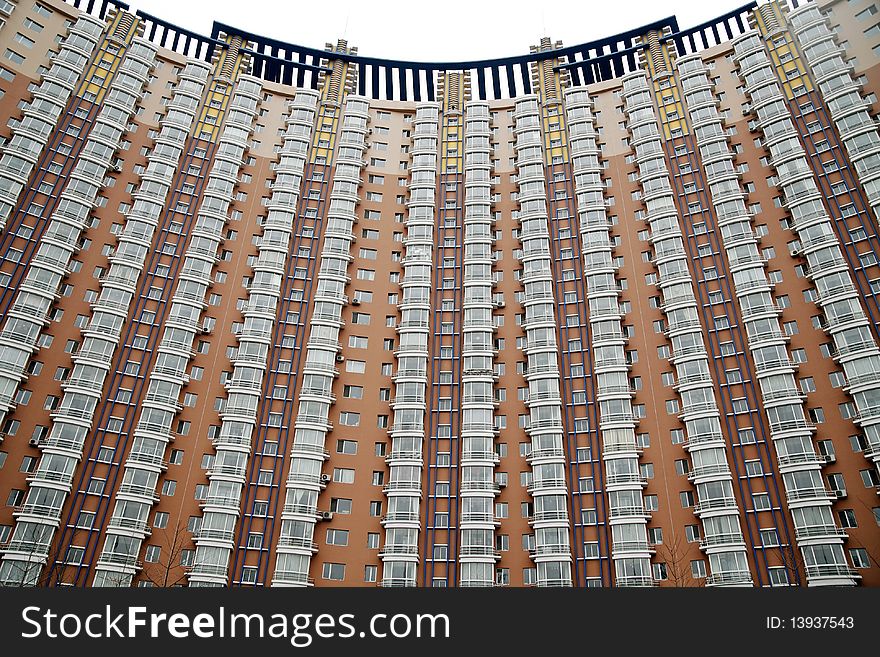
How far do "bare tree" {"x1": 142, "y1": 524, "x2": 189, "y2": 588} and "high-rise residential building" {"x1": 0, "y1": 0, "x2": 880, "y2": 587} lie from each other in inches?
11.7

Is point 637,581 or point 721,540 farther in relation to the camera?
point 637,581

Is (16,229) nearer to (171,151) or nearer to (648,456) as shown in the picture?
(171,151)

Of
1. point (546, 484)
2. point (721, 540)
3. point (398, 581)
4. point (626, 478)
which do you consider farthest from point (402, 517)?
point (721, 540)

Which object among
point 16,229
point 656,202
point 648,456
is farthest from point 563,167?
point 16,229

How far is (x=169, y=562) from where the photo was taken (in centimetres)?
5656

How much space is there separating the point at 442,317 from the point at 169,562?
3595 cm

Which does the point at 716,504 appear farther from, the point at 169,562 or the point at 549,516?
the point at 169,562

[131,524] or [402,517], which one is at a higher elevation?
[402,517]

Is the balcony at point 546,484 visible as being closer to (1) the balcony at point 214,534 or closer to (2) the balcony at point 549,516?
(2) the balcony at point 549,516

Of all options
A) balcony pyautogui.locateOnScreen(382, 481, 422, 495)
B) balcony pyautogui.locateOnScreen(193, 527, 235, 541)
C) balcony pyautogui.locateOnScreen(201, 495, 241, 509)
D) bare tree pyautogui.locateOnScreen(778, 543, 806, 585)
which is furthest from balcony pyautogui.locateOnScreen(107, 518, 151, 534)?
bare tree pyautogui.locateOnScreen(778, 543, 806, 585)

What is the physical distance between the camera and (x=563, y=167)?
267ft

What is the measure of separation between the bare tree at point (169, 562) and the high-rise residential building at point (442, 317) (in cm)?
30
